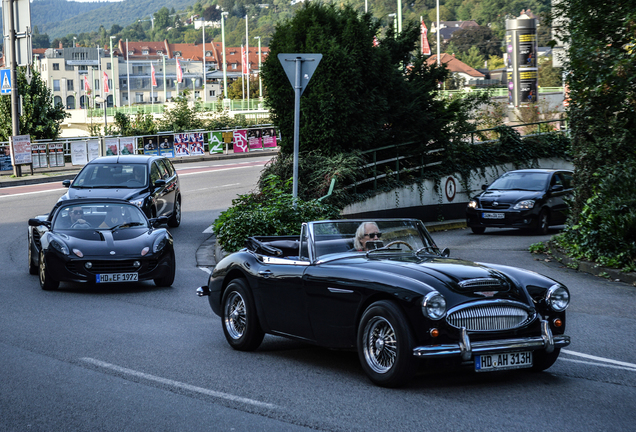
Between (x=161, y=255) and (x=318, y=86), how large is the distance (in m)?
8.29

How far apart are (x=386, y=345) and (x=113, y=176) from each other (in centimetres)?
1342

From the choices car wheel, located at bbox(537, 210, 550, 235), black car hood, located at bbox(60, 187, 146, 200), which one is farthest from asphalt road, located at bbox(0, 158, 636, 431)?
car wheel, located at bbox(537, 210, 550, 235)

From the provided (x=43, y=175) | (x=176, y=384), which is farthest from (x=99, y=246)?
(x=43, y=175)

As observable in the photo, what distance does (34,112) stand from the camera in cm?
3991

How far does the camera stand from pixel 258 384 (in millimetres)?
6438

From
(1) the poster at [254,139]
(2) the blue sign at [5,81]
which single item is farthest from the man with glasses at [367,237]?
(1) the poster at [254,139]

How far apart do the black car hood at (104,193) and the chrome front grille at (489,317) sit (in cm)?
1226

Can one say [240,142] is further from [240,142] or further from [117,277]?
[117,277]

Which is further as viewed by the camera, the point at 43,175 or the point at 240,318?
the point at 43,175

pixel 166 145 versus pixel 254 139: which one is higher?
pixel 254 139

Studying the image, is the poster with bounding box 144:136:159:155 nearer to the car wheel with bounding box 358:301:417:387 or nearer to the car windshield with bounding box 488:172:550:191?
the car windshield with bounding box 488:172:550:191

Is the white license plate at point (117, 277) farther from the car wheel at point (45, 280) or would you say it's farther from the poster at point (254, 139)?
the poster at point (254, 139)

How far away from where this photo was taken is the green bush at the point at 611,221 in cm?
1306

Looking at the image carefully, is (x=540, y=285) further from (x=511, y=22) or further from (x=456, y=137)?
(x=511, y=22)
